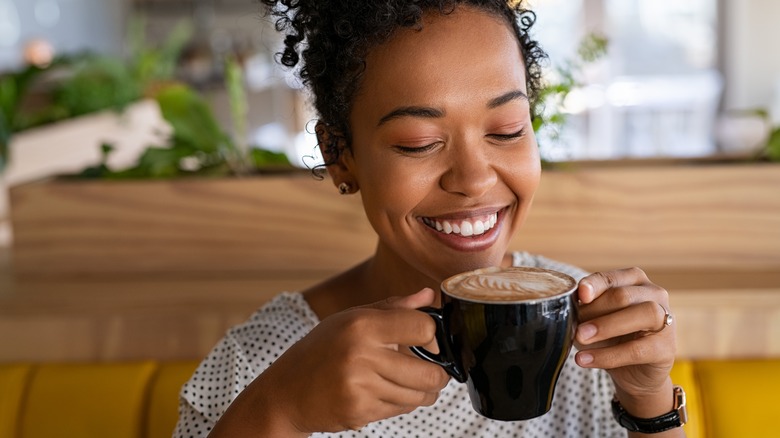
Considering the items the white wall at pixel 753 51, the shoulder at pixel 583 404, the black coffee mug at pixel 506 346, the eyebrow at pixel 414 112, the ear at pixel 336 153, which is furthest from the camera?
the white wall at pixel 753 51

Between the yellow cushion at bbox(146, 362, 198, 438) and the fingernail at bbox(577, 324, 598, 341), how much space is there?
2.58 feet

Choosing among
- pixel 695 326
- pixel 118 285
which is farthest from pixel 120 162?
pixel 695 326

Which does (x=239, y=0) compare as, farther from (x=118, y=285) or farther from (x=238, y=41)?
(x=118, y=285)

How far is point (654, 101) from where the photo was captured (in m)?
7.32

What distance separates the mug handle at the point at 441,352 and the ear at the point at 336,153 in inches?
15.2

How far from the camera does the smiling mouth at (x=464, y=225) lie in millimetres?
1062

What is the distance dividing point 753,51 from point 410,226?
6.72 m

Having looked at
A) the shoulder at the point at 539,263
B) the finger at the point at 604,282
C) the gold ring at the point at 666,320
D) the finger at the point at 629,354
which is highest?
the finger at the point at 604,282

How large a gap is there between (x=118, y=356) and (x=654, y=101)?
644cm

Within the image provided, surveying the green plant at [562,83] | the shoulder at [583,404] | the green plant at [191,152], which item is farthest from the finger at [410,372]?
the green plant at [191,152]

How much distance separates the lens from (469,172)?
1.02 meters

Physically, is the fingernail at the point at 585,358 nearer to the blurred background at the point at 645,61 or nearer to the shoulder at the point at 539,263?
the shoulder at the point at 539,263

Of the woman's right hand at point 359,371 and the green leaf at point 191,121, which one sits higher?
the green leaf at point 191,121

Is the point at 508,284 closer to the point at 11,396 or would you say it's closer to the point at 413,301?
the point at 413,301
